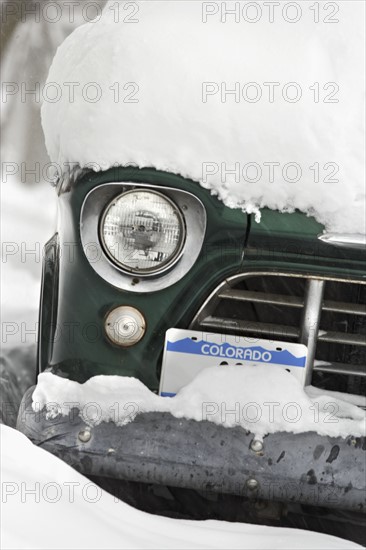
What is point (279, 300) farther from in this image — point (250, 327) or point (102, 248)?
point (102, 248)

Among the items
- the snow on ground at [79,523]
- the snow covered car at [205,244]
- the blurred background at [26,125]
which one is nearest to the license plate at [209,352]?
the snow covered car at [205,244]

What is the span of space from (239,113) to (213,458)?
0.85 m

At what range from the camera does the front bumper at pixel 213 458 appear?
6.91 ft

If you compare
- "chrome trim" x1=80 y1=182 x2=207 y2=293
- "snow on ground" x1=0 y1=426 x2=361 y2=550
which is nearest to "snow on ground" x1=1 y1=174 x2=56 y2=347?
"chrome trim" x1=80 y1=182 x2=207 y2=293

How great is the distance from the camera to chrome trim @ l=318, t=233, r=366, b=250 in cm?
226

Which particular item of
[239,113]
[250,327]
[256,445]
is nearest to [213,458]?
[256,445]

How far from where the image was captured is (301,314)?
7.82 feet

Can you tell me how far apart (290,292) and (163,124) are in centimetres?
64

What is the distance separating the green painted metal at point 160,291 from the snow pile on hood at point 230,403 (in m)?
0.14

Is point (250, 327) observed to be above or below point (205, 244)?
below

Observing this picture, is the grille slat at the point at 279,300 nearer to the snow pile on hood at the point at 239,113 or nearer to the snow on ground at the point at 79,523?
the snow pile on hood at the point at 239,113

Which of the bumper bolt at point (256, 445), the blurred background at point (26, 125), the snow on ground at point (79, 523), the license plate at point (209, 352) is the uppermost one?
the blurred background at point (26, 125)

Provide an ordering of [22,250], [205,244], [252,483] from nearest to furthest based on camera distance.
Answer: [252,483]
[205,244]
[22,250]

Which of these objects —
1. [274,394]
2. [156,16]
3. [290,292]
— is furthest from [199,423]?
[156,16]
